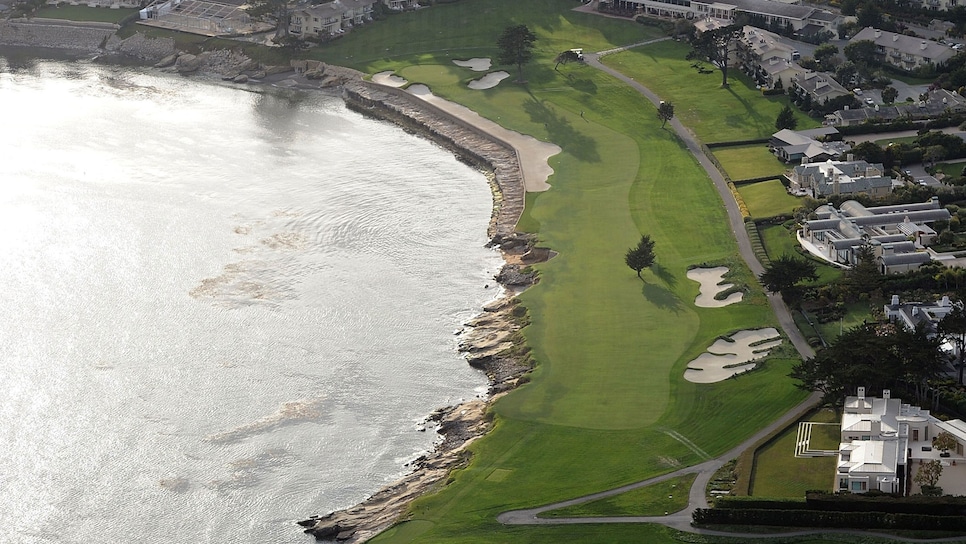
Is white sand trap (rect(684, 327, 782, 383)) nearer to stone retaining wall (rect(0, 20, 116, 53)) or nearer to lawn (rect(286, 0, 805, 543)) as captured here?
lawn (rect(286, 0, 805, 543))

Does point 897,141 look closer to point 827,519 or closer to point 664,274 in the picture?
point 664,274

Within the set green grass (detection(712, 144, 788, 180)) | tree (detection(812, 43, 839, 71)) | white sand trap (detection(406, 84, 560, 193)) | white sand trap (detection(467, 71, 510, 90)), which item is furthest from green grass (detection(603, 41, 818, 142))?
white sand trap (detection(406, 84, 560, 193))

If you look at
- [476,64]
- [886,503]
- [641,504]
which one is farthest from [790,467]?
[476,64]

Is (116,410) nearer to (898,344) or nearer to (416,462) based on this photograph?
(416,462)

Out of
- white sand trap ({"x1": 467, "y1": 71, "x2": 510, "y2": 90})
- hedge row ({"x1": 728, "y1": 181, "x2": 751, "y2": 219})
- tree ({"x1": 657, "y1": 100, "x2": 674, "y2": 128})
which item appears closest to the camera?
hedge row ({"x1": 728, "y1": 181, "x2": 751, "y2": 219})

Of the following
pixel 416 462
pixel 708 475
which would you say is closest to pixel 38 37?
pixel 416 462
